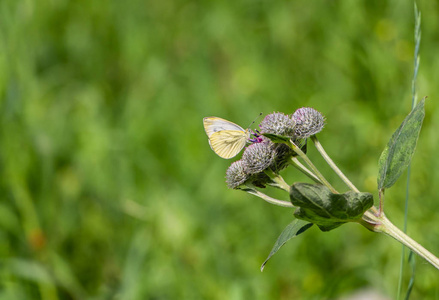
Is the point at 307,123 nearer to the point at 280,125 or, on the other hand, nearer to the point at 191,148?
the point at 280,125

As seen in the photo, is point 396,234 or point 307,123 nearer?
point 396,234

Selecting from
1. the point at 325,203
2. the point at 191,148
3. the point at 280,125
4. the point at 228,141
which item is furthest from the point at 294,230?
the point at 191,148

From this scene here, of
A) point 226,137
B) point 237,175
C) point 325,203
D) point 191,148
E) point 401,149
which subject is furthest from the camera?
point 191,148

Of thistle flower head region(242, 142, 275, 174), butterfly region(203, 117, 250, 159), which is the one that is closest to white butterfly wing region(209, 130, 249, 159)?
butterfly region(203, 117, 250, 159)

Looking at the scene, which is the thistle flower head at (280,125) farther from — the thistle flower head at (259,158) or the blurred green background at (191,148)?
the blurred green background at (191,148)

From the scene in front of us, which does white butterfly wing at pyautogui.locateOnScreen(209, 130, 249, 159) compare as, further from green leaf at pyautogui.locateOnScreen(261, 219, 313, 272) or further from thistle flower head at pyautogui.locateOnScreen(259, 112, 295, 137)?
green leaf at pyautogui.locateOnScreen(261, 219, 313, 272)
